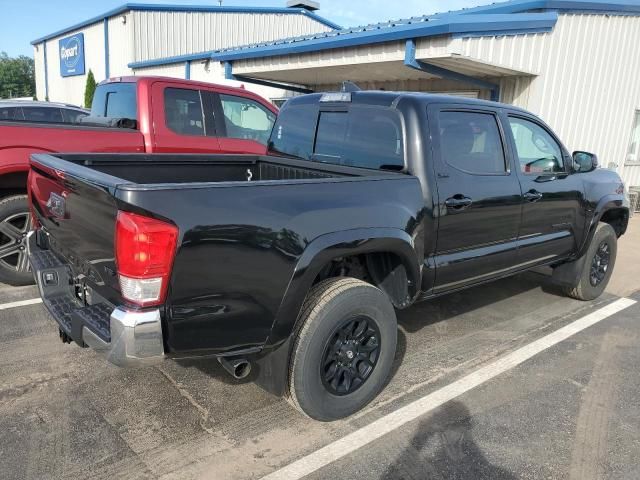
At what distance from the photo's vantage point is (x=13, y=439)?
2748 mm

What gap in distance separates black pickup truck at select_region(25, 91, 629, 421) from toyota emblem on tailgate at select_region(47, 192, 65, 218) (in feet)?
0.06

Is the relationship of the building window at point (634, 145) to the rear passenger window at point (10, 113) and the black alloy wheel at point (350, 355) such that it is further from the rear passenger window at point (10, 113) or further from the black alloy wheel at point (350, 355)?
the rear passenger window at point (10, 113)

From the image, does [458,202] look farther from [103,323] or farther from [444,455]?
[103,323]

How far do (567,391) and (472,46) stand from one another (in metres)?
5.49

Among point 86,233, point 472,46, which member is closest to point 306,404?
point 86,233

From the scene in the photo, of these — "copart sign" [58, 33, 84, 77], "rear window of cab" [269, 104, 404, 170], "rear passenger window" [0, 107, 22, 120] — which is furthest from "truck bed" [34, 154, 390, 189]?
"copart sign" [58, 33, 84, 77]

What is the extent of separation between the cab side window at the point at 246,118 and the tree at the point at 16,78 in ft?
233

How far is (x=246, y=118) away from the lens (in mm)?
6461

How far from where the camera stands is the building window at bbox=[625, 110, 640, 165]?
11.8 metres

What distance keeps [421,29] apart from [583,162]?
12.3 feet

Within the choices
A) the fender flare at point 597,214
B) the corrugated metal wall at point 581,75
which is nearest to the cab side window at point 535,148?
the fender flare at point 597,214

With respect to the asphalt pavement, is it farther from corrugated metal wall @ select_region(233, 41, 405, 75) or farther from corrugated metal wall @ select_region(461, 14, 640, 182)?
corrugated metal wall @ select_region(233, 41, 405, 75)

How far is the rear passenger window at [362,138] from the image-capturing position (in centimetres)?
342

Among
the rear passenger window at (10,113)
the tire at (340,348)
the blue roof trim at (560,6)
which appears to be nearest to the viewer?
the tire at (340,348)
